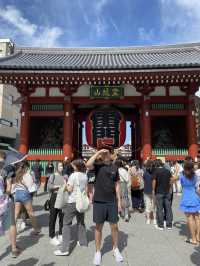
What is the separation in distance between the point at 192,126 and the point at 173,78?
3.06 metres

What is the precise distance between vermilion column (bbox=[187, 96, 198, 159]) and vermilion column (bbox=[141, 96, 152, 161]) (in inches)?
91.5

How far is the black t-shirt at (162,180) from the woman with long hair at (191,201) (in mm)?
1026

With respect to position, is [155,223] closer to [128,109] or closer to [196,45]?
[128,109]

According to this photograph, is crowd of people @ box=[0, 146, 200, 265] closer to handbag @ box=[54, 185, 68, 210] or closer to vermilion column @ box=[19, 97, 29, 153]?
handbag @ box=[54, 185, 68, 210]

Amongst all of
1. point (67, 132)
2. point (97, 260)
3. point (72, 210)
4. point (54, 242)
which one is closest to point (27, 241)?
point (54, 242)

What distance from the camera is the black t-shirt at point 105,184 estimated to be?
4367 millimetres

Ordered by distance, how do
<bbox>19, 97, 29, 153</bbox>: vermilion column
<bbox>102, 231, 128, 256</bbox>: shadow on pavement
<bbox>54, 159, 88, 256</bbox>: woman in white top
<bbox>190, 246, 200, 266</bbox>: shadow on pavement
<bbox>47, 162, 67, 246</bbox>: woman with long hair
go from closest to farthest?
1. <bbox>190, 246, 200, 266</bbox>: shadow on pavement
2. <bbox>54, 159, 88, 256</bbox>: woman in white top
3. <bbox>102, 231, 128, 256</bbox>: shadow on pavement
4. <bbox>47, 162, 67, 246</bbox>: woman with long hair
5. <bbox>19, 97, 29, 153</bbox>: vermilion column

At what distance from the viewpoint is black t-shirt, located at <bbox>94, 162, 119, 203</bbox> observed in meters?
4.37

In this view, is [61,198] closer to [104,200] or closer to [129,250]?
[104,200]

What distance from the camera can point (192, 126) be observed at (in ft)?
47.9

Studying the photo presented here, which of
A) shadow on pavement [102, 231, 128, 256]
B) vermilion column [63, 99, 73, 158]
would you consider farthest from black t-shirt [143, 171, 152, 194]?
vermilion column [63, 99, 73, 158]

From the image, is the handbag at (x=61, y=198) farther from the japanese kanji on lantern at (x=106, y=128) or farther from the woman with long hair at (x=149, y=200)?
the japanese kanji on lantern at (x=106, y=128)

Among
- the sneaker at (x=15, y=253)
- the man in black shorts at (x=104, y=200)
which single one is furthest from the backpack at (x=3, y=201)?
the man in black shorts at (x=104, y=200)

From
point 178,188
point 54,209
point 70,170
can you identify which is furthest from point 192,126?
point 54,209
